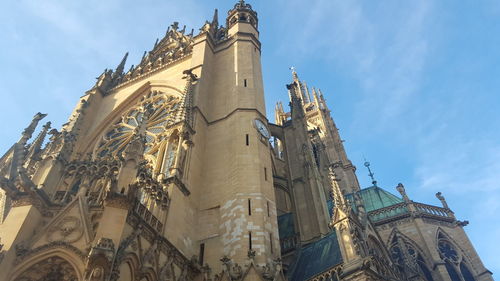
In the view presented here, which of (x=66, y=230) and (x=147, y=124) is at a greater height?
(x=147, y=124)

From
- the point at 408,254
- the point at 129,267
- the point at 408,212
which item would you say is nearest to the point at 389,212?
the point at 408,212

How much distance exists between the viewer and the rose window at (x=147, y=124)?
19594 mm

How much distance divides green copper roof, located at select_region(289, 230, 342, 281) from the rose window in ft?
27.0

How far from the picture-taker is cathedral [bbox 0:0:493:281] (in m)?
9.77

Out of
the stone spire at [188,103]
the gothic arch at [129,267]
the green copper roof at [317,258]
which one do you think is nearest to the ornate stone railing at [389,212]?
the green copper roof at [317,258]

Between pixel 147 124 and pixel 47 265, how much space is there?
451 inches

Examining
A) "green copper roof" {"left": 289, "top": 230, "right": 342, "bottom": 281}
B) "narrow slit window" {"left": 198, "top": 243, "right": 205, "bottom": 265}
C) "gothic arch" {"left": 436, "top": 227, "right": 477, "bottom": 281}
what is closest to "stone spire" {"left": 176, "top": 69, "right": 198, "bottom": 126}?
"narrow slit window" {"left": 198, "top": 243, "right": 205, "bottom": 265}

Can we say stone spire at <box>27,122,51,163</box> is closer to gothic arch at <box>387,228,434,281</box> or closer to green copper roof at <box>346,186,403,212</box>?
→ gothic arch at <box>387,228,434,281</box>

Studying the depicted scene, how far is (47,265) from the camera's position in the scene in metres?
9.56

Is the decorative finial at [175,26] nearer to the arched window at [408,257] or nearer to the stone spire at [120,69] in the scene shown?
the stone spire at [120,69]

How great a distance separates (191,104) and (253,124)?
9.03 feet

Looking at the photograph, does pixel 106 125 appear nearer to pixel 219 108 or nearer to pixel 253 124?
pixel 219 108

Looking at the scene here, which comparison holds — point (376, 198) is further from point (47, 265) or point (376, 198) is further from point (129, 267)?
point (47, 265)

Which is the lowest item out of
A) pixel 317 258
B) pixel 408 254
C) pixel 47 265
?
pixel 47 265
